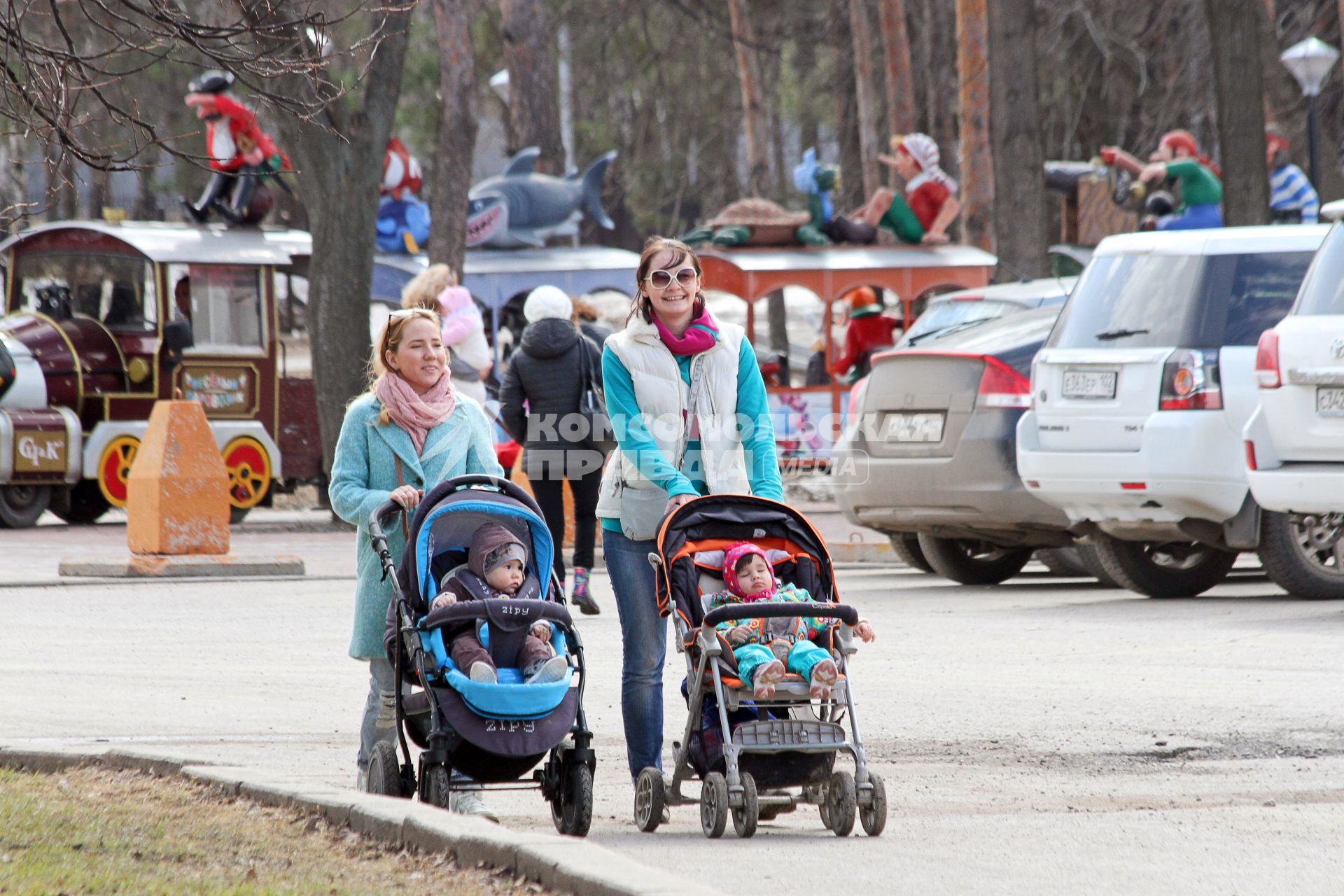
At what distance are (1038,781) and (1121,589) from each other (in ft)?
21.7

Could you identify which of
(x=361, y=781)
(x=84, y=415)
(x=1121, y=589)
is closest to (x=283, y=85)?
(x=84, y=415)

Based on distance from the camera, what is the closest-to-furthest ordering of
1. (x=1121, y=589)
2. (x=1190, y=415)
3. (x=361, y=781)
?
(x=361, y=781), (x=1190, y=415), (x=1121, y=589)

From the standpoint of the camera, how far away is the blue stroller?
5723 mm

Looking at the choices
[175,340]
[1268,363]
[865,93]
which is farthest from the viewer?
[865,93]

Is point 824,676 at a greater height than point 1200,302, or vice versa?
point 1200,302

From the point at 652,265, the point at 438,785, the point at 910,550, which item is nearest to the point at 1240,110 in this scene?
the point at 910,550

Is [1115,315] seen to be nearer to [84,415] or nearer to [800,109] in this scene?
[84,415]

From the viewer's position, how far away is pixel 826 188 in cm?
2628

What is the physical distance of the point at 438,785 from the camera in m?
5.82

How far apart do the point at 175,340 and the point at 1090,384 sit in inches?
391

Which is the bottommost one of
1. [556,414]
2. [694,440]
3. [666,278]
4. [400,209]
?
[694,440]

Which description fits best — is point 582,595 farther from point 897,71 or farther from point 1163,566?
point 897,71

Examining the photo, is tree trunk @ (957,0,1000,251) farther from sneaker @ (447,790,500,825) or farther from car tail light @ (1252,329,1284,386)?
sneaker @ (447,790,500,825)

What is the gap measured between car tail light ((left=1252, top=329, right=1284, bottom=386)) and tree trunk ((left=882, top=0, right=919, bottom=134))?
26.8 meters
